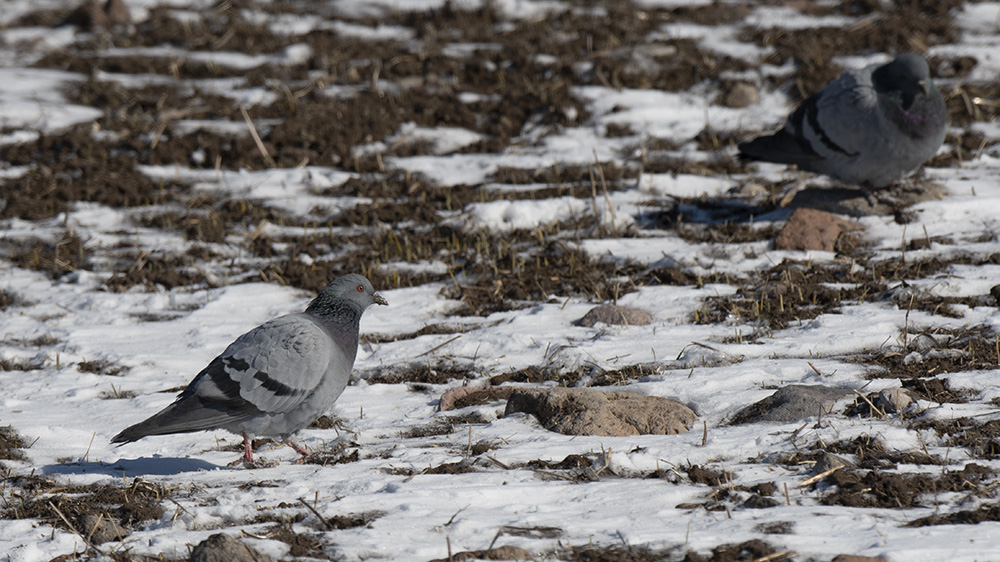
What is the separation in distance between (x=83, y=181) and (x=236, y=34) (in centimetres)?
302

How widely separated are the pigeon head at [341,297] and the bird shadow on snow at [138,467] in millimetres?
837

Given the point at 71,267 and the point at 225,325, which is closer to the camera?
the point at 225,325

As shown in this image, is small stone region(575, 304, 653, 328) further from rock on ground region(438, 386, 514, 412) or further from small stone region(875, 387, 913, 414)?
small stone region(875, 387, 913, 414)

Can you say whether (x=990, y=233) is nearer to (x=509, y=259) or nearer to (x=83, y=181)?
(x=509, y=259)

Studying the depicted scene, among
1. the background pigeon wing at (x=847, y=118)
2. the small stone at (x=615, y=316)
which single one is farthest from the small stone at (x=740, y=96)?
the small stone at (x=615, y=316)

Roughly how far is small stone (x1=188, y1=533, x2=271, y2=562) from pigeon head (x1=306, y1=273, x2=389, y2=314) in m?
1.66

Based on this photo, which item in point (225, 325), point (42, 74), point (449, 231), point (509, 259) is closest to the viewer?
point (225, 325)

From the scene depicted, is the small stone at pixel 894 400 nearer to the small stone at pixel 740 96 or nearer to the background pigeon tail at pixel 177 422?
the background pigeon tail at pixel 177 422

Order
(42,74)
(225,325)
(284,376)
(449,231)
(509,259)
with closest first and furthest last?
(284,376)
(225,325)
(509,259)
(449,231)
(42,74)

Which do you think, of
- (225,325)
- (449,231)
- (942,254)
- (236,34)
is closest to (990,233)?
(942,254)

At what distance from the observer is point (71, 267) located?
6.48 m

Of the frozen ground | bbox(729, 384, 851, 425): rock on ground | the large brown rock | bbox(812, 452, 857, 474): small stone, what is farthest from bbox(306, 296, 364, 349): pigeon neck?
bbox(812, 452, 857, 474): small stone

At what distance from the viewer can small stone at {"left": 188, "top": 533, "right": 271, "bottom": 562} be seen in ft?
9.14

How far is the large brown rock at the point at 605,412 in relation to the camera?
13.0ft
